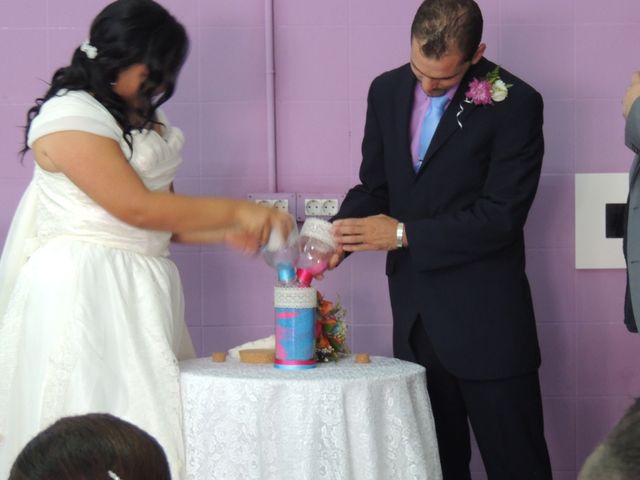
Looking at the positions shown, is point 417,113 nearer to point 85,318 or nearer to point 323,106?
point 323,106

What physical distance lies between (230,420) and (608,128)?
1724mm

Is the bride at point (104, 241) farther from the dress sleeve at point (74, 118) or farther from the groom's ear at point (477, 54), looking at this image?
the groom's ear at point (477, 54)

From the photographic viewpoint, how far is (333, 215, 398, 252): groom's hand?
272cm

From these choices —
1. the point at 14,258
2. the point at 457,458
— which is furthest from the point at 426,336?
the point at 14,258

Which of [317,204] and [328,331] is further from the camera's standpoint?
[317,204]

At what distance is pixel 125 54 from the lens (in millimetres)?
2477

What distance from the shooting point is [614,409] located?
3.56m

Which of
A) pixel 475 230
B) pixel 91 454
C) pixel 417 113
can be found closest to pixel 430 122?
pixel 417 113

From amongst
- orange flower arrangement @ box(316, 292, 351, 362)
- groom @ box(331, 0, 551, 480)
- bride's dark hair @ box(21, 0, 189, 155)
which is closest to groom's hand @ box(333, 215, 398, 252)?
groom @ box(331, 0, 551, 480)

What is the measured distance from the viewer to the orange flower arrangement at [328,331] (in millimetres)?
2699

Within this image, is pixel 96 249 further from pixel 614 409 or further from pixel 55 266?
pixel 614 409

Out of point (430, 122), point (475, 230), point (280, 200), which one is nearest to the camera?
point (475, 230)

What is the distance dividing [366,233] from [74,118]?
2.56ft

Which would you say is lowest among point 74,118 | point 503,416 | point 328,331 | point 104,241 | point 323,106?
point 503,416
